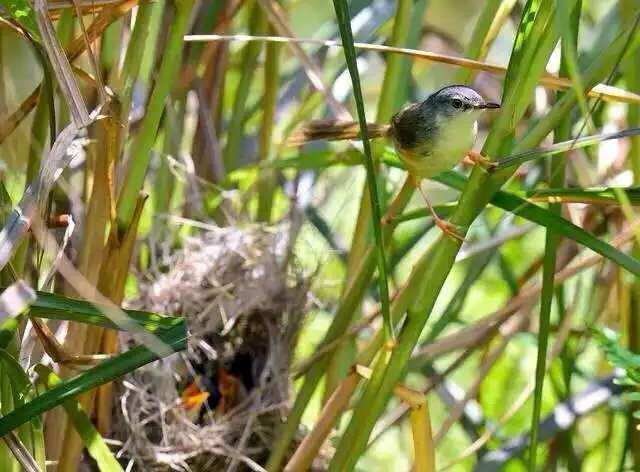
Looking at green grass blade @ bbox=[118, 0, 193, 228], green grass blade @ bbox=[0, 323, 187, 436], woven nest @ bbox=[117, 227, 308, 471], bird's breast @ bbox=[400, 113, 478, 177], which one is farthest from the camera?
woven nest @ bbox=[117, 227, 308, 471]

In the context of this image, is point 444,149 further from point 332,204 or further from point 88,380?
point 332,204

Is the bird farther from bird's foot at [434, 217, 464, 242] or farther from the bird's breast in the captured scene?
bird's foot at [434, 217, 464, 242]

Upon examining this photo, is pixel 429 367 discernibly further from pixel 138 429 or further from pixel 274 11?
pixel 274 11

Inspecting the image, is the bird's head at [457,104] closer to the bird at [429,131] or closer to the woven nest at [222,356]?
the bird at [429,131]

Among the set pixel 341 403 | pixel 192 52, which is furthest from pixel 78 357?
pixel 192 52

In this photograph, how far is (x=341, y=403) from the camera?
140cm

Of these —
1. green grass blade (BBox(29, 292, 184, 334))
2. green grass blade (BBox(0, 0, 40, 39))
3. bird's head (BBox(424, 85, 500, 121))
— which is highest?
bird's head (BBox(424, 85, 500, 121))

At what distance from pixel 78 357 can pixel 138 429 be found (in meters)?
0.51

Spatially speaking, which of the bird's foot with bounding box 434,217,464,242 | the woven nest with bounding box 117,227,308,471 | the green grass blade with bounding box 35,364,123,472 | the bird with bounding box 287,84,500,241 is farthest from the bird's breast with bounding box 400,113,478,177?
the green grass blade with bounding box 35,364,123,472

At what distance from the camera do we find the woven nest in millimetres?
1785

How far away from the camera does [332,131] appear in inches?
61.7

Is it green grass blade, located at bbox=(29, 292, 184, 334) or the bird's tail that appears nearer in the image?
green grass blade, located at bbox=(29, 292, 184, 334)

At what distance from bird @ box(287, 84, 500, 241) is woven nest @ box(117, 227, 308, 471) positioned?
413 mm

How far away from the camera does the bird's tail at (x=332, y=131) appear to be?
1.54 metres
